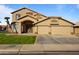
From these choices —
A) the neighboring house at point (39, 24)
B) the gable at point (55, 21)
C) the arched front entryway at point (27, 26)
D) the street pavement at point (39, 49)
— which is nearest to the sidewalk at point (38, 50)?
the street pavement at point (39, 49)

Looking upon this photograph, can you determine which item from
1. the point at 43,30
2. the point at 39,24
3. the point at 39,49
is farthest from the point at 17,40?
the point at 39,24

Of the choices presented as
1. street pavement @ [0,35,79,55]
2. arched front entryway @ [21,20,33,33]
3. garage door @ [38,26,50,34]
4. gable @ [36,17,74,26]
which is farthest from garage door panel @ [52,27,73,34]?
street pavement @ [0,35,79,55]

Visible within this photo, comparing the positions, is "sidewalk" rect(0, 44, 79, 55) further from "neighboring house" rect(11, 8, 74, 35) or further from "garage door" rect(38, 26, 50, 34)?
"garage door" rect(38, 26, 50, 34)

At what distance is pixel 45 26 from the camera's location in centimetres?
4062

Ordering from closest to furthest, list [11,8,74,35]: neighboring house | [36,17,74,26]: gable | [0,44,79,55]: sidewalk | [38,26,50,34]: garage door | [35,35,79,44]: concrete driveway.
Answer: [0,44,79,55]: sidewalk → [35,35,79,44]: concrete driveway → [11,8,74,35]: neighboring house → [36,17,74,26]: gable → [38,26,50,34]: garage door

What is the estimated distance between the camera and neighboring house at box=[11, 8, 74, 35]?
38500 millimetres

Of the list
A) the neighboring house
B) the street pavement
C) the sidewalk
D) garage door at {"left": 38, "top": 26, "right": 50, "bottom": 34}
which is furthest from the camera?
garage door at {"left": 38, "top": 26, "right": 50, "bottom": 34}

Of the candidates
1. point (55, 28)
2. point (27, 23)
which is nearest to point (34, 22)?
point (27, 23)

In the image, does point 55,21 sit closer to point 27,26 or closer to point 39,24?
point 39,24

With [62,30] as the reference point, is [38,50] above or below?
below

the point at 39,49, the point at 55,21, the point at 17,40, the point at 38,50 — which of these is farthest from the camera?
the point at 55,21

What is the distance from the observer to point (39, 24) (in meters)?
40.6

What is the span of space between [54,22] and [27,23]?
5.69 m
